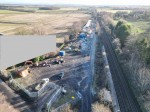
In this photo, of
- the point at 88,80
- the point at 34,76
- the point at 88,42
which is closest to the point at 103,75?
the point at 88,80

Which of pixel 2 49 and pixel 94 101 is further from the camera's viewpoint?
pixel 94 101

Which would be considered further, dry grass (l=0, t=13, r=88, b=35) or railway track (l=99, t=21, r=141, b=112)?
dry grass (l=0, t=13, r=88, b=35)

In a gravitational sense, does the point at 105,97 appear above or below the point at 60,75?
above

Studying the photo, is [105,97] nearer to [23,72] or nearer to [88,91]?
[88,91]

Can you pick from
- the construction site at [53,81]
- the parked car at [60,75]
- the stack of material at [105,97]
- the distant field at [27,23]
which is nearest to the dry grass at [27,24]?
the distant field at [27,23]

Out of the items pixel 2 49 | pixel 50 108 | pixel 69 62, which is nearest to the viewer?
pixel 2 49

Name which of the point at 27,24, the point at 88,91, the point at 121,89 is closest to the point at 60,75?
the point at 88,91

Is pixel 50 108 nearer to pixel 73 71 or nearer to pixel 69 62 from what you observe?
pixel 73 71

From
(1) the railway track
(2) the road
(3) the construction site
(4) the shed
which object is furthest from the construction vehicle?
(1) the railway track

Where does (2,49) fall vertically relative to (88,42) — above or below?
above

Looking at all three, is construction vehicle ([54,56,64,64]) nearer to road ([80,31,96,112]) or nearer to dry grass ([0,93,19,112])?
road ([80,31,96,112])

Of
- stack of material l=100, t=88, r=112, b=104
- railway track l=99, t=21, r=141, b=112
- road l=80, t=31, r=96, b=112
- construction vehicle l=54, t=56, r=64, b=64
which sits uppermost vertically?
stack of material l=100, t=88, r=112, b=104
